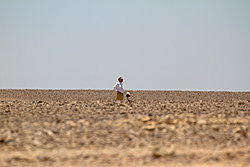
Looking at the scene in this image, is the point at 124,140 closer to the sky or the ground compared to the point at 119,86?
closer to the ground

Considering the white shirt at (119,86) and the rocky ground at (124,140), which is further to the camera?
the white shirt at (119,86)

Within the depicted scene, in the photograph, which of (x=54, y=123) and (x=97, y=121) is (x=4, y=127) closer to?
(x=54, y=123)

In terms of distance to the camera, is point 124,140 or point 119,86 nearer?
point 124,140

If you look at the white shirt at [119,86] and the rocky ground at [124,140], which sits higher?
the white shirt at [119,86]

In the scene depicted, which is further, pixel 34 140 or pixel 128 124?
pixel 128 124

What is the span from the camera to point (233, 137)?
796 cm

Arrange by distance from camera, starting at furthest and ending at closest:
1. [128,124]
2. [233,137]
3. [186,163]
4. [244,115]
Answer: [244,115]
[128,124]
[233,137]
[186,163]

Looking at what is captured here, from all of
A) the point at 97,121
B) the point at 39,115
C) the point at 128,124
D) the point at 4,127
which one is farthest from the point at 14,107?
the point at 128,124

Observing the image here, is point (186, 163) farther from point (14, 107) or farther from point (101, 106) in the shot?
point (14, 107)

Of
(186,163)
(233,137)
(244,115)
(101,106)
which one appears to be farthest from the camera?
(101,106)

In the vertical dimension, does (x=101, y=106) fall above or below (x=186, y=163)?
above

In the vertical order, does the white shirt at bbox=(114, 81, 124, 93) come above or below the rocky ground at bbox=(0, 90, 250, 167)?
above

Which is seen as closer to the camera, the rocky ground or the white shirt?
the rocky ground

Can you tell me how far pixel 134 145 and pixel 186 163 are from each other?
4.68 feet
